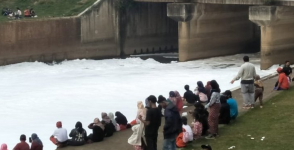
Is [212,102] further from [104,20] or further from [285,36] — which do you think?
[104,20]

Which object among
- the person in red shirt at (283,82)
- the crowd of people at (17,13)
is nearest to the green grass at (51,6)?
the crowd of people at (17,13)

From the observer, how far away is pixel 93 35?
1517 inches

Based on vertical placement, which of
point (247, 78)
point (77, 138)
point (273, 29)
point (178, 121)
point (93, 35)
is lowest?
point (77, 138)

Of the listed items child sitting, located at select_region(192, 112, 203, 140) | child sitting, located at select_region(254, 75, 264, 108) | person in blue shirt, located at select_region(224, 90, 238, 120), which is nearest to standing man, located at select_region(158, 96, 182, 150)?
child sitting, located at select_region(192, 112, 203, 140)

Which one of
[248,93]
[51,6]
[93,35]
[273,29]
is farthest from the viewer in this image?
[51,6]

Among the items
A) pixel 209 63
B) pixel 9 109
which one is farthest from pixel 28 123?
pixel 209 63

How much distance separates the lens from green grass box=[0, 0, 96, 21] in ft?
127

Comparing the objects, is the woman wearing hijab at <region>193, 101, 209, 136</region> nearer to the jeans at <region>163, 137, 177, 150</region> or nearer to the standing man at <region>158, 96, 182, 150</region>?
the standing man at <region>158, 96, 182, 150</region>

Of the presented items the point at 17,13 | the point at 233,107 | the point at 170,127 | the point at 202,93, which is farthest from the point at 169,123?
the point at 17,13

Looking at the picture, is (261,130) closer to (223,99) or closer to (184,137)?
(223,99)

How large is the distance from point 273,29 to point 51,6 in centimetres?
1489

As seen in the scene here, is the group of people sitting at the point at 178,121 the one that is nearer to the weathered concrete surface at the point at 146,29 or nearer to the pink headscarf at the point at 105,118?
the pink headscarf at the point at 105,118

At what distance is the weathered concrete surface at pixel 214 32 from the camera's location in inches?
1442

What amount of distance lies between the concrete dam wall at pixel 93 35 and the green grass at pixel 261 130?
65.8 feet
